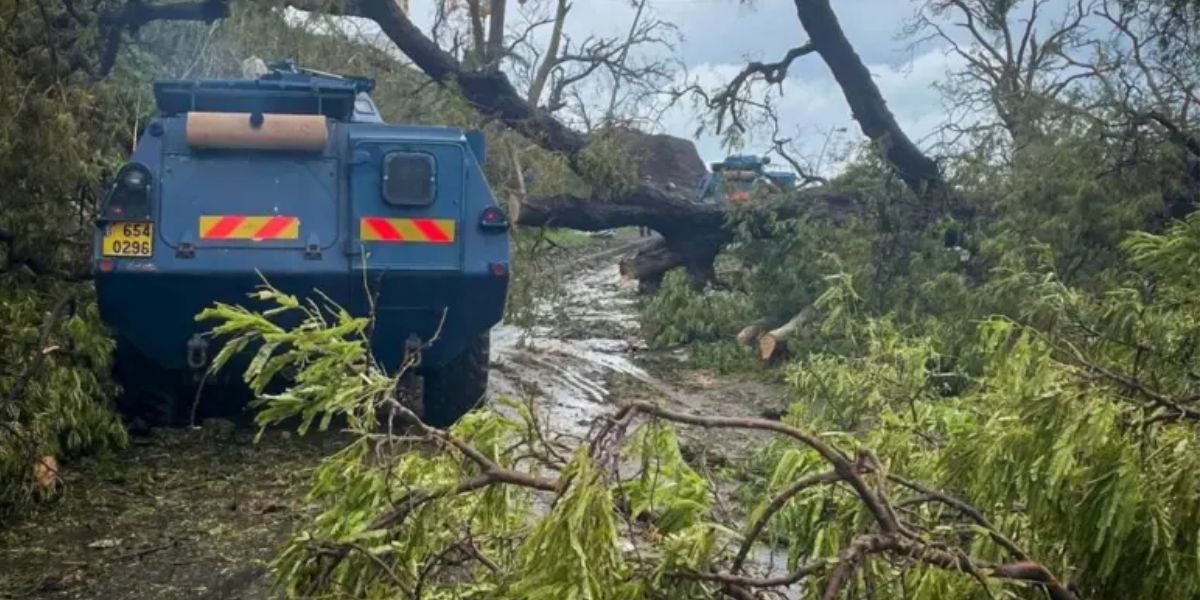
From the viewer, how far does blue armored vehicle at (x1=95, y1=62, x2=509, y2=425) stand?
675cm

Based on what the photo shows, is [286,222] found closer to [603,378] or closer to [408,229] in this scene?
[408,229]

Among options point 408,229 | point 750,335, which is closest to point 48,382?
point 408,229

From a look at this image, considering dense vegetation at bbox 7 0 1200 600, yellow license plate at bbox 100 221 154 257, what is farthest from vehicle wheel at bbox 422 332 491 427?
yellow license plate at bbox 100 221 154 257

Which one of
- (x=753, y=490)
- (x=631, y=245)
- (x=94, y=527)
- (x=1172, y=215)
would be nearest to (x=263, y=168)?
(x=94, y=527)

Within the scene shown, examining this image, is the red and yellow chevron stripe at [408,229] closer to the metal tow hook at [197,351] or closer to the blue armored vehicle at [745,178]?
the metal tow hook at [197,351]

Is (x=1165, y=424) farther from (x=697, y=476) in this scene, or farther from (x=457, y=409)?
A: (x=457, y=409)

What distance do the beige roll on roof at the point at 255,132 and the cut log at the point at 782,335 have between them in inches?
196

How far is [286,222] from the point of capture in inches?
271

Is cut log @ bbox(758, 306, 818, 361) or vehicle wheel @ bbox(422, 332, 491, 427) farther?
cut log @ bbox(758, 306, 818, 361)

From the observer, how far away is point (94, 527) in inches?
225

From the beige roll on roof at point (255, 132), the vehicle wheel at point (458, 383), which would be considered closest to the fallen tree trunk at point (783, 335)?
the vehicle wheel at point (458, 383)

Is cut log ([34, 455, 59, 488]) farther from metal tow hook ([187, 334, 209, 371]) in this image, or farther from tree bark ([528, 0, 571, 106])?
tree bark ([528, 0, 571, 106])

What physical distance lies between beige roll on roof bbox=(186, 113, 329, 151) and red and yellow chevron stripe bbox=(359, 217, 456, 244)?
0.48m

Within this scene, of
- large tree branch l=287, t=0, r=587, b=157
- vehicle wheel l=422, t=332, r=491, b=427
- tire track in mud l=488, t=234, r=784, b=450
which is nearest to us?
vehicle wheel l=422, t=332, r=491, b=427
